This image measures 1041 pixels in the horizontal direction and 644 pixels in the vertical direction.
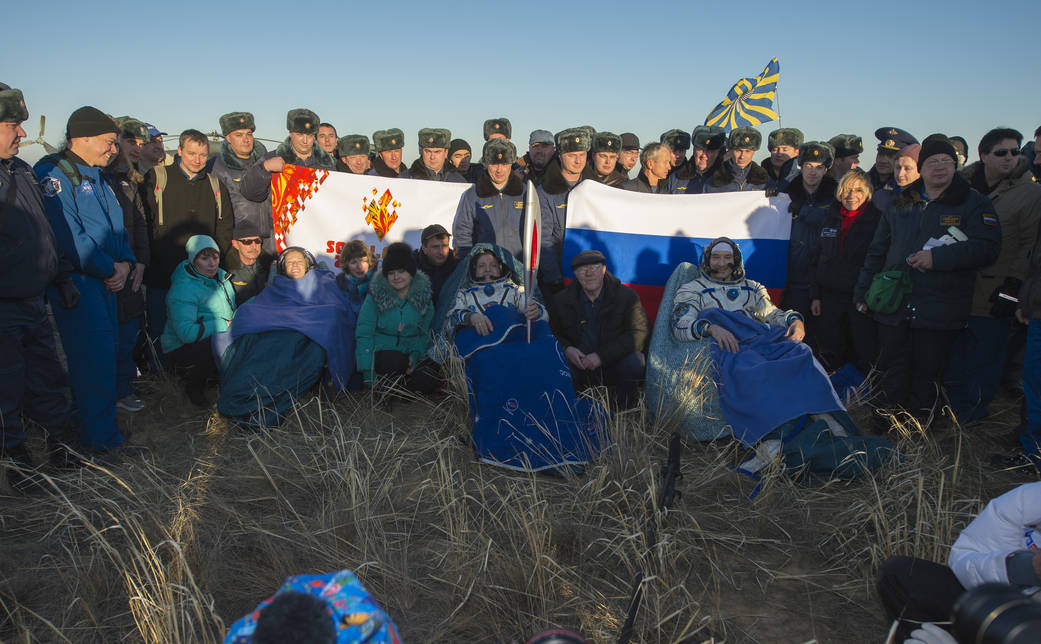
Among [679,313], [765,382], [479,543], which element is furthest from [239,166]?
[765,382]

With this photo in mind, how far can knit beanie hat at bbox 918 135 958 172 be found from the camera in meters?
3.92

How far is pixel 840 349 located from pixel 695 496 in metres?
2.47

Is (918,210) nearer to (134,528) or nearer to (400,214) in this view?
(400,214)

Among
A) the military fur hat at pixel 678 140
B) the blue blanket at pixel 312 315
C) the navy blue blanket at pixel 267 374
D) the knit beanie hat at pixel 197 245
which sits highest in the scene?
the military fur hat at pixel 678 140

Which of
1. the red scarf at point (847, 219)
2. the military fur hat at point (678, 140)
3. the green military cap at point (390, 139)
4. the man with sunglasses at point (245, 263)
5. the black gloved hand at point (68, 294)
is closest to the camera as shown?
the black gloved hand at point (68, 294)

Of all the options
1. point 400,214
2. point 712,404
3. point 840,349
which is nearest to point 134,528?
point 712,404

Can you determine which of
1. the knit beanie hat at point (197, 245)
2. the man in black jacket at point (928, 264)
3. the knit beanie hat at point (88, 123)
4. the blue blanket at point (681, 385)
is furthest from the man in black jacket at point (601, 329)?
the knit beanie hat at point (88, 123)

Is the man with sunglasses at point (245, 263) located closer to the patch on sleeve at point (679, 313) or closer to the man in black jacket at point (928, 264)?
the patch on sleeve at point (679, 313)

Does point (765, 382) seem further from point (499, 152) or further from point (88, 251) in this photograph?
point (88, 251)

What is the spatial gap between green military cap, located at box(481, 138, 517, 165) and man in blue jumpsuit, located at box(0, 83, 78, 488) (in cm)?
315

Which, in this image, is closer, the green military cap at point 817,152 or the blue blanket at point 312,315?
the blue blanket at point 312,315

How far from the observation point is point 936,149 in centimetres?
395

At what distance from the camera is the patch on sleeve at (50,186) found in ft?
11.6

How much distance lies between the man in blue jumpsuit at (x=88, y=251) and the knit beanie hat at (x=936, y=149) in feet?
16.1
